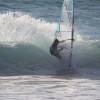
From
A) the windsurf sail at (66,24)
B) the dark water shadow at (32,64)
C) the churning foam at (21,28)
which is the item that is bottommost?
the dark water shadow at (32,64)

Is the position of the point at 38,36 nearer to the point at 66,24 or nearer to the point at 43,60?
the point at 43,60

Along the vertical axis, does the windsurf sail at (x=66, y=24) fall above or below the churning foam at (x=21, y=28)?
above

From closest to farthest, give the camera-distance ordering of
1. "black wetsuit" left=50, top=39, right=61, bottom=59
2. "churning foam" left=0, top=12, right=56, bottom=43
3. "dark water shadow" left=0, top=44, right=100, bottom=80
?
"dark water shadow" left=0, top=44, right=100, bottom=80
"black wetsuit" left=50, top=39, right=61, bottom=59
"churning foam" left=0, top=12, right=56, bottom=43

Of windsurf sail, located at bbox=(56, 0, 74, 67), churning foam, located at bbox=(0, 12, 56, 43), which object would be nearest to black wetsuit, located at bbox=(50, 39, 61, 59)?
windsurf sail, located at bbox=(56, 0, 74, 67)

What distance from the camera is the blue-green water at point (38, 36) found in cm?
1579

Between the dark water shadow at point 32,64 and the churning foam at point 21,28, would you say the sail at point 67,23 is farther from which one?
the churning foam at point 21,28

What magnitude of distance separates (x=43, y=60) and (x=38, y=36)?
2.60 meters

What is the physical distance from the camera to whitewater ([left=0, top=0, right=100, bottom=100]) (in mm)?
11227

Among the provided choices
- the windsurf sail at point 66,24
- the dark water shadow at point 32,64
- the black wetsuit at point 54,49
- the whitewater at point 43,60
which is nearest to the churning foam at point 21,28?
the whitewater at point 43,60

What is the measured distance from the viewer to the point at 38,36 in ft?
59.8

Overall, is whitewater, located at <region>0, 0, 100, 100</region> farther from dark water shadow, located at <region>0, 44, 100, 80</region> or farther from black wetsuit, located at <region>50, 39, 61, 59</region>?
black wetsuit, located at <region>50, 39, 61, 59</region>

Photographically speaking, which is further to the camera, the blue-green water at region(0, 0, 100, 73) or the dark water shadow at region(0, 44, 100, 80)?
the blue-green water at region(0, 0, 100, 73)

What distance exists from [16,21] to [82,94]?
8603 mm

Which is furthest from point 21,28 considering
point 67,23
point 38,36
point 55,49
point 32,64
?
point 67,23
